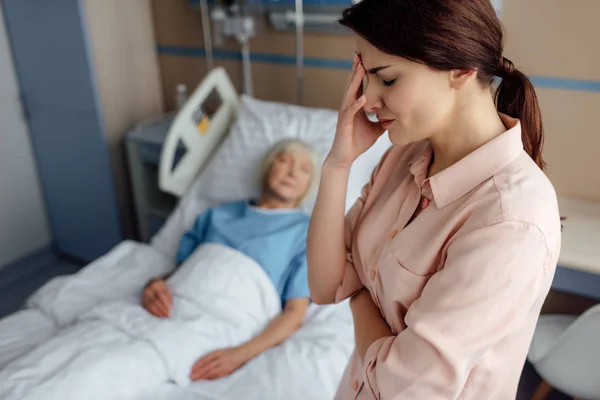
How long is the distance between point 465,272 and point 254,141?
1.70m

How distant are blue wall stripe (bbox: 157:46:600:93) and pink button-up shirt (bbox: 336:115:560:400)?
1.22 metres

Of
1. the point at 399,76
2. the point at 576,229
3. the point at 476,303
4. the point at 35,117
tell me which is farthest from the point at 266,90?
the point at 476,303

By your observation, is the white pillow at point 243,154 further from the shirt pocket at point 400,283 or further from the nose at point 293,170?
the shirt pocket at point 400,283

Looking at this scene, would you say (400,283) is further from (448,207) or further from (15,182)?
(15,182)

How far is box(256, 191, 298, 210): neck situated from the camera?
2.04m

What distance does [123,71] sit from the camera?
274 cm

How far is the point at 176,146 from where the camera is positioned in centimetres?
247

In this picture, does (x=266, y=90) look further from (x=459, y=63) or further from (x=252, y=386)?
(x=459, y=63)

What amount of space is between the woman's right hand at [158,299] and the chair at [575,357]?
1.18 m

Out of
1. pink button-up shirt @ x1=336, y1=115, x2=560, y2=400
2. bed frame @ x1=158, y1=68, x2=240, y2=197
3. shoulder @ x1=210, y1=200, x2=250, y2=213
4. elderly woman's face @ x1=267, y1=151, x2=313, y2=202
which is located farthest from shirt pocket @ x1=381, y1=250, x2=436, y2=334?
bed frame @ x1=158, y1=68, x2=240, y2=197

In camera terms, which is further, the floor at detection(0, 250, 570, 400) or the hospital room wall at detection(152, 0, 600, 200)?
the floor at detection(0, 250, 570, 400)

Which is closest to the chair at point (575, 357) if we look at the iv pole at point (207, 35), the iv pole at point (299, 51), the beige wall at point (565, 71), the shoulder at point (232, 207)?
the beige wall at point (565, 71)

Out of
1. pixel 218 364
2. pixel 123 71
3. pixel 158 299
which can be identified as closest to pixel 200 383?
pixel 218 364

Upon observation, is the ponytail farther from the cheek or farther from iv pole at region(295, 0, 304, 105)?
iv pole at region(295, 0, 304, 105)
